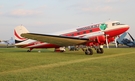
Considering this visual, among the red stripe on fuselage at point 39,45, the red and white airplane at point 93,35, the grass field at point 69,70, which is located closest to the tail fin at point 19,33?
the red stripe on fuselage at point 39,45

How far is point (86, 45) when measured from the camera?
2412cm

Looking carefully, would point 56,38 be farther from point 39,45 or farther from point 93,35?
point 39,45

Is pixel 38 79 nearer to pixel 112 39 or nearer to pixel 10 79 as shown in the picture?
pixel 10 79

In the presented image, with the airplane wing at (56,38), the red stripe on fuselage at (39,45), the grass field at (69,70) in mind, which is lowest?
the grass field at (69,70)

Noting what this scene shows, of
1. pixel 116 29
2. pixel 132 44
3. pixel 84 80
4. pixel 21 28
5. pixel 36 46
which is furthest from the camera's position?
pixel 132 44

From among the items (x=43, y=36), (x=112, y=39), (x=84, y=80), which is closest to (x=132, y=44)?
(x=112, y=39)

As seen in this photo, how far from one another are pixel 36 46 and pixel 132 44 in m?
41.2

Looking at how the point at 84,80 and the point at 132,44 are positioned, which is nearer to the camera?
the point at 84,80

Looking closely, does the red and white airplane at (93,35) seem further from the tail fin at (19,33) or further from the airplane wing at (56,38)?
the tail fin at (19,33)

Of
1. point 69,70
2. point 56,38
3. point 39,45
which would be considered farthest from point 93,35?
point 69,70

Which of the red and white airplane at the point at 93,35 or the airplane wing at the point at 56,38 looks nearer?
the red and white airplane at the point at 93,35

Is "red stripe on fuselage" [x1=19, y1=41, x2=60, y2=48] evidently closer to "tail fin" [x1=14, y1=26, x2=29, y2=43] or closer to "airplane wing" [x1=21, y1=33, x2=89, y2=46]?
"tail fin" [x1=14, y1=26, x2=29, y2=43]

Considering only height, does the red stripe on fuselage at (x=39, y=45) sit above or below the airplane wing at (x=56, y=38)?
below

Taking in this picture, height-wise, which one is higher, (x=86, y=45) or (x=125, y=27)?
(x=125, y=27)
